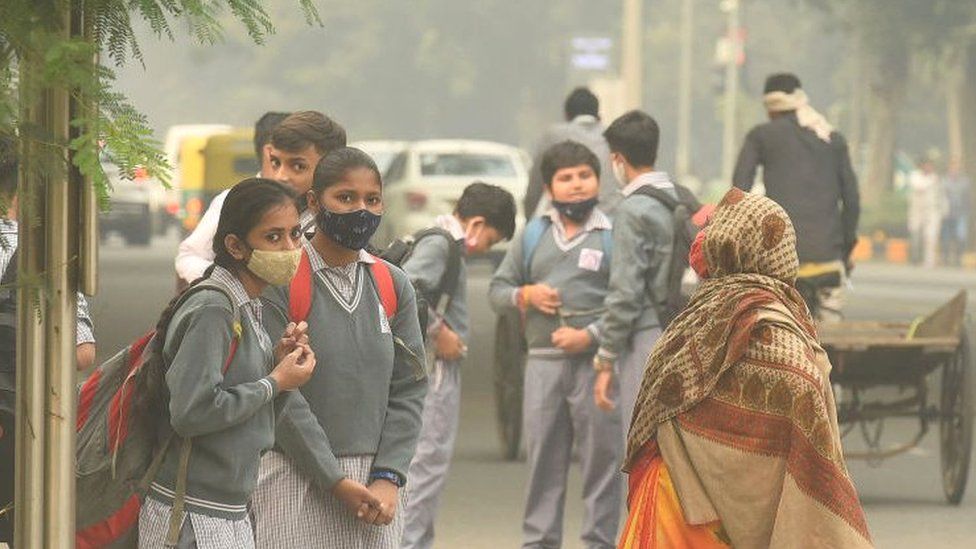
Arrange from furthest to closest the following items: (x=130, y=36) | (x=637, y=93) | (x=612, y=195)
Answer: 1. (x=637, y=93)
2. (x=612, y=195)
3. (x=130, y=36)

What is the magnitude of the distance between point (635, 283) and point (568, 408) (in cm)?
56

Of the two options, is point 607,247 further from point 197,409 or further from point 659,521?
point 197,409

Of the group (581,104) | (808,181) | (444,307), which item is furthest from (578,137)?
(444,307)

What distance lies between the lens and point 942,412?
37.7 ft

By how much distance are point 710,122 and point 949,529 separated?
100800 mm

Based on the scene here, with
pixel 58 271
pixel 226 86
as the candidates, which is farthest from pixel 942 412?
pixel 226 86

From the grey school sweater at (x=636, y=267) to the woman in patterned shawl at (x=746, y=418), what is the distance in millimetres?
3146

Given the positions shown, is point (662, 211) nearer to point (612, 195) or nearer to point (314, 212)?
point (314, 212)

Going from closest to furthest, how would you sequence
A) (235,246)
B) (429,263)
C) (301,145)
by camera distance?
(235,246) < (301,145) < (429,263)

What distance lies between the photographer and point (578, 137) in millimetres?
13945

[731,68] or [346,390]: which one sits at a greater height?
[731,68]

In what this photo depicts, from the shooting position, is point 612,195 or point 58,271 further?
point 612,195

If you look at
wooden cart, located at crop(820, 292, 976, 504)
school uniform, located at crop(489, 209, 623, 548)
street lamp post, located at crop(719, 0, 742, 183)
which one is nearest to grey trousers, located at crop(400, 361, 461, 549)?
school uniform, located at crop(489, 209, 623, 548)

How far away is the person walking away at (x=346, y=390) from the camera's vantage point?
19.1 feet
